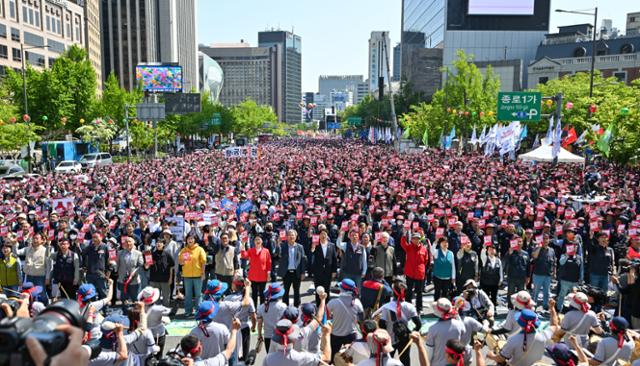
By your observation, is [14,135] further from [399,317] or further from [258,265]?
[399,317]

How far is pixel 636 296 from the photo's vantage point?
Answer: 7898mm

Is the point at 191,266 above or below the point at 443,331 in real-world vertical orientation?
below

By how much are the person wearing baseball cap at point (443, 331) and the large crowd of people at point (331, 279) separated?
15 mm

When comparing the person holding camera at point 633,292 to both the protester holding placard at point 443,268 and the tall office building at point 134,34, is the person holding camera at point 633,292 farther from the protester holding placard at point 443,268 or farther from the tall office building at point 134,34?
the tall office building at point 134,34

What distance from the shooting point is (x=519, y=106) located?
28.7 m

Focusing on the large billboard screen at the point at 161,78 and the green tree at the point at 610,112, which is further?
the large billboard screen at the point at 161,78

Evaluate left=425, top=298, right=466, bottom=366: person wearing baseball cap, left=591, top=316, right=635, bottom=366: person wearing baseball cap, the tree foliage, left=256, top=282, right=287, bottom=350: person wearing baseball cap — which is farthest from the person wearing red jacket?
the tree foliage

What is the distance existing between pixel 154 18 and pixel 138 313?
134m

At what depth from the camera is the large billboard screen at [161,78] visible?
66.9 metres

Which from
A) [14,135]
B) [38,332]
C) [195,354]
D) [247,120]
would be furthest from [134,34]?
[38,332]

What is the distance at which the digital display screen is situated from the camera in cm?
8425

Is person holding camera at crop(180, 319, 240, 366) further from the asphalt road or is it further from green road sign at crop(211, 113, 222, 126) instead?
green road sign at crop(211, 113, 222, 126)

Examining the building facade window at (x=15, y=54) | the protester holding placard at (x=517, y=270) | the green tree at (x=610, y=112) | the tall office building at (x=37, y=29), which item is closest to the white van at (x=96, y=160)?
the tall office building at (x=37, y=29)

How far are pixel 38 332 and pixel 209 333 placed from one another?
A: 11.1 feet
